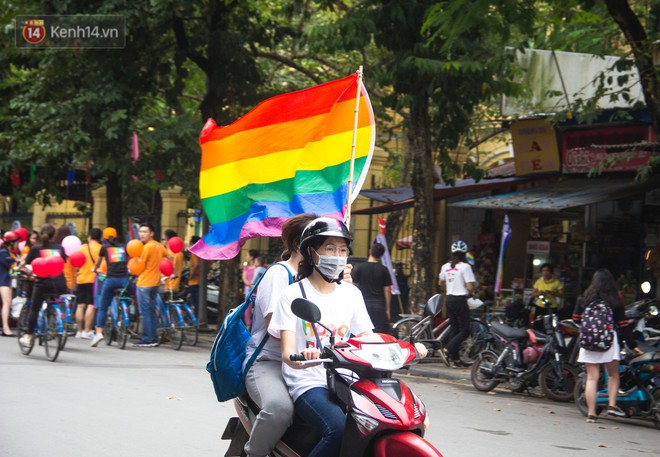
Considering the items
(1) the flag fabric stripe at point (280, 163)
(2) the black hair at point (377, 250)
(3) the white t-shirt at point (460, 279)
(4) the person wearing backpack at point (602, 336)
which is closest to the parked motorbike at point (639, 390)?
Result: (4) the person wearing backpack at point (602, 336)

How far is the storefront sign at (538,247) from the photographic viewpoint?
20.5m

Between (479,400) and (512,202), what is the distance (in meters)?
6.16

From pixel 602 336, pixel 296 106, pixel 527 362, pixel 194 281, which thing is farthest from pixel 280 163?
pixel 194 281

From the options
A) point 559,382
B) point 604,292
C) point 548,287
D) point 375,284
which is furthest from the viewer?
point 548,287

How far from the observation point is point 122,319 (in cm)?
1619

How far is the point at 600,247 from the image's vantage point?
1903cm

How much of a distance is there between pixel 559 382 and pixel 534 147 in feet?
27.9

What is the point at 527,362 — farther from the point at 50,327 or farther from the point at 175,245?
the point at 175,245

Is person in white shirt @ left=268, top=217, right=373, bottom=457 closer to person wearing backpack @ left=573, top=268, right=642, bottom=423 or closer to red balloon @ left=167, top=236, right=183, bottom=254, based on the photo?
person wearing backpack @ left=573, top=268, right=642, bottom=423

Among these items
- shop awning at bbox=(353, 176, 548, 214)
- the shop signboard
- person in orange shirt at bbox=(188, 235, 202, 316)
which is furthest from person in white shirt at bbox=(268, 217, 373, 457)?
shop awning at bbox=(353, 176, 548, 214)

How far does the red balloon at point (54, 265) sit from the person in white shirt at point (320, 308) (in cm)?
987

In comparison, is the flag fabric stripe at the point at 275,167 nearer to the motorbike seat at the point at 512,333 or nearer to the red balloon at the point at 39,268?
the motorbike seat at the point at 512,333

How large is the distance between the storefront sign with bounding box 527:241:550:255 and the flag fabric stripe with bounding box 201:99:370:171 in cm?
1081

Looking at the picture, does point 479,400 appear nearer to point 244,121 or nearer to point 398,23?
point 244,121
